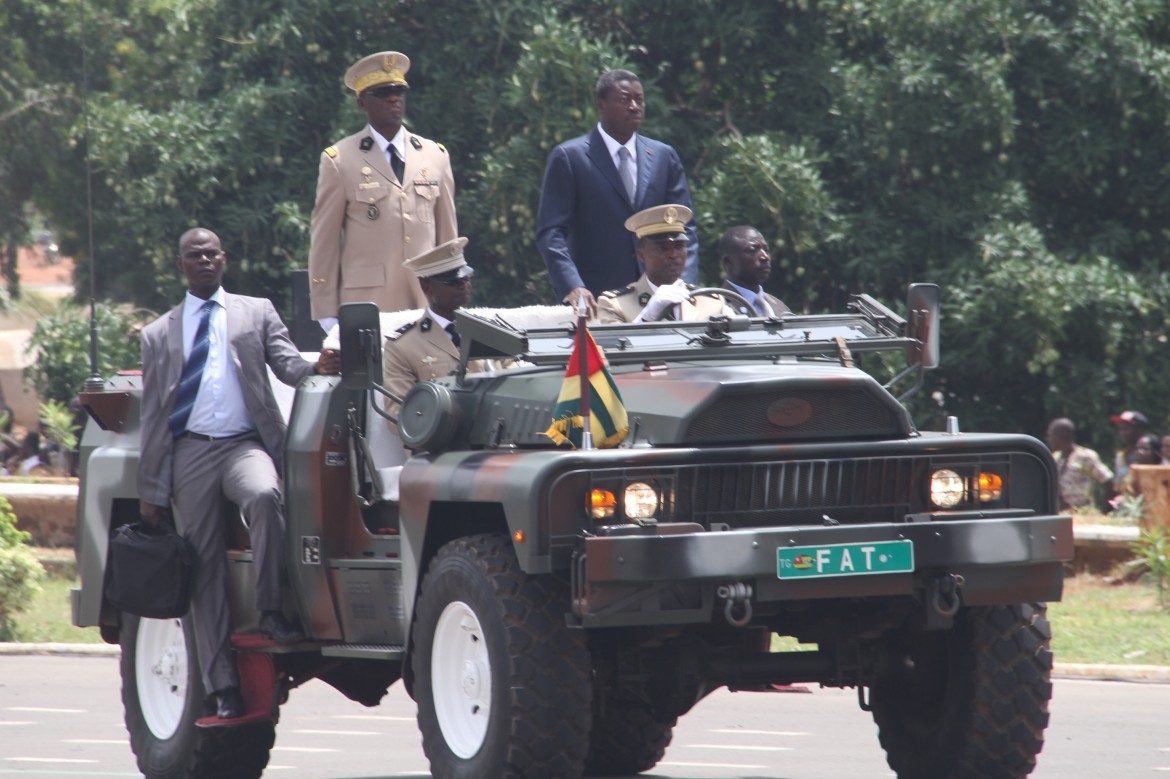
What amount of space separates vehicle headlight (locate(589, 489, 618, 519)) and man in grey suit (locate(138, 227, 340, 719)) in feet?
5.40

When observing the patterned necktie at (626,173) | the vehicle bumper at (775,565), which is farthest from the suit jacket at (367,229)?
the vehicle bumper at (775,565)

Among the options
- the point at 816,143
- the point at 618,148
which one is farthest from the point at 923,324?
the point at 816,143

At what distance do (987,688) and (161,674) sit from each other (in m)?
3.25

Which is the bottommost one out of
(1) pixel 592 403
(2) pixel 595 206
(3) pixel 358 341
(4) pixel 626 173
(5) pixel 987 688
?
(5) pixel 987 688

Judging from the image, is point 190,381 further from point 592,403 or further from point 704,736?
point 704,736

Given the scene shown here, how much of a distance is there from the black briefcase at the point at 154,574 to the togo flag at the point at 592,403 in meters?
1.81

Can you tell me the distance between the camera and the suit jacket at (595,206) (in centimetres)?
954

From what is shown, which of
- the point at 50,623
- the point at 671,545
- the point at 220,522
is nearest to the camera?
the point at 671,545

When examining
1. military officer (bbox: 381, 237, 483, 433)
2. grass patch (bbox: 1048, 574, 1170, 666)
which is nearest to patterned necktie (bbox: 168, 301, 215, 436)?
military officer (bbox: 381, 237, 483, 433)

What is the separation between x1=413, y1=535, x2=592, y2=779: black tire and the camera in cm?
648

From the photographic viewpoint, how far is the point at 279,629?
7.77 m

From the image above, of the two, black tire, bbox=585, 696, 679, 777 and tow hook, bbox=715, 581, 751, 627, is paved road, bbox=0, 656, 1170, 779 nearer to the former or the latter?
black tire, bbox=585, 696, 679, 777

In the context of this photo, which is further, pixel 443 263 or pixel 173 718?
pixel 173 718

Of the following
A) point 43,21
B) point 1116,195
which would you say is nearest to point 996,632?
point 1116,195
